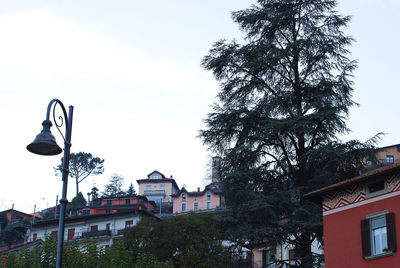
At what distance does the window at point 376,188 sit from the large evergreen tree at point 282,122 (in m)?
4.33

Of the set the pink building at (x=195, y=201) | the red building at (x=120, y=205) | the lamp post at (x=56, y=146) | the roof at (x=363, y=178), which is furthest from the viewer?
the pink building at (x=195, y=201)

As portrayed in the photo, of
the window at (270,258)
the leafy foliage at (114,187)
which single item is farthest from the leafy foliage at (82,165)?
the window at (270,258)

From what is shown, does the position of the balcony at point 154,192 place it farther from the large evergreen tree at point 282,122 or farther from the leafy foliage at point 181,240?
the large evergreen tree at point 282,122

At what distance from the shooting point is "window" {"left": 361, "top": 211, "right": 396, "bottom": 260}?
749 inches

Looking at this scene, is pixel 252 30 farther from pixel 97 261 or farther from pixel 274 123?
pixel 97 261

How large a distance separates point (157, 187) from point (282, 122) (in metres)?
92.2

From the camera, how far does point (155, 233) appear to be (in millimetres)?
45469

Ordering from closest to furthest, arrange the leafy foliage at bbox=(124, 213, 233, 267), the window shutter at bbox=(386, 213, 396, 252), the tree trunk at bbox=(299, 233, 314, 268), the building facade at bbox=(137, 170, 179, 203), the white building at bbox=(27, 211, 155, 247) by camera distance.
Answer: the window shutter at bbox=(386, 213, 396, 252) < the tree trunk at bbox=(299, 233, 314, 268) < the leafy foliage at bbox=(124, 213, 233, 267) < the white building at bbox=(27, 211, 155, 247) < the building facade at bbox=(137, 170, 179, 203)

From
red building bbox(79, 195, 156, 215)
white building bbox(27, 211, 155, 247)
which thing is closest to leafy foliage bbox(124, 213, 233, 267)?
white building bbox(27, 211, 155, 247)

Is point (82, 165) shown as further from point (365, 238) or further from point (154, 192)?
point (365, 238)

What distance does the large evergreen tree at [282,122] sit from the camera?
26109 mm

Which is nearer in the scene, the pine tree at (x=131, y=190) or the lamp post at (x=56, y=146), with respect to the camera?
the lamp post at (x=56, y=146)

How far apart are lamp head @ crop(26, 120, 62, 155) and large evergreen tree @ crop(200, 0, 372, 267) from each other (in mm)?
13850

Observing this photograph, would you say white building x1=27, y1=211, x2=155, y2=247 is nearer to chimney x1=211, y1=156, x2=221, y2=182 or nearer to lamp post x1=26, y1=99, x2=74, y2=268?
chimney x1=211, y1=156, x2=221, y2=182
